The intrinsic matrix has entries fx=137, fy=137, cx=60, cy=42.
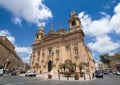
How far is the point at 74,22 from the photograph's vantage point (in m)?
43.4

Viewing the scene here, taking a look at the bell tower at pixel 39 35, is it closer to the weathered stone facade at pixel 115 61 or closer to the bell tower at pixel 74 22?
the bell tower at pixel 74 22

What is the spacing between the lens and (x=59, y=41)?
43.8m

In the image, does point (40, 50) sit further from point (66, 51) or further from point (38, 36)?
point (66, 51)

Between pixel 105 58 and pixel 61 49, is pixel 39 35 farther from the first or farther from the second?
pixel 105 58

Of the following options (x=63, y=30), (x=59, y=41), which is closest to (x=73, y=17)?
(x=63, y=30)

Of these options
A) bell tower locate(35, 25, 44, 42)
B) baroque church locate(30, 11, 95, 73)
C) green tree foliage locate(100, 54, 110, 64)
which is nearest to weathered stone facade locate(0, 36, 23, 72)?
baroque church locate(30, 11, 95, 73)

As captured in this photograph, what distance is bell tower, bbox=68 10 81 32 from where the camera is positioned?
41787 millimetres

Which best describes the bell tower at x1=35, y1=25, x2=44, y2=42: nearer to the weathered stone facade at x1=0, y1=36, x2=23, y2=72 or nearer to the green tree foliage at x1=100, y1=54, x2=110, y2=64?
the weathered stone facade at x1=0, y1=36, x2=23, y2=72

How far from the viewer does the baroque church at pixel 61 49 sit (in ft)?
127

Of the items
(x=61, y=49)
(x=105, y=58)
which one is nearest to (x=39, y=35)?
(x=61, y=49)

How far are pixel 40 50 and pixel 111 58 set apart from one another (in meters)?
47.4

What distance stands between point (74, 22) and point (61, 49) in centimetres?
957

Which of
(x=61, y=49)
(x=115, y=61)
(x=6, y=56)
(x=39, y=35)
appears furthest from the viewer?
(x=115, y=61)

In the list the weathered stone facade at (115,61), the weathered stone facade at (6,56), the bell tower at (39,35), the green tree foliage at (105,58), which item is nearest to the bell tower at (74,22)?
the bell tower at (39,35)
